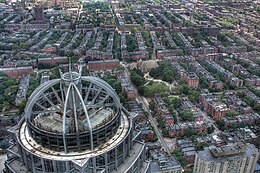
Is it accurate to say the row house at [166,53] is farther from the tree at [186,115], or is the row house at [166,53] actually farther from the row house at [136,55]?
the tree at [186,115]

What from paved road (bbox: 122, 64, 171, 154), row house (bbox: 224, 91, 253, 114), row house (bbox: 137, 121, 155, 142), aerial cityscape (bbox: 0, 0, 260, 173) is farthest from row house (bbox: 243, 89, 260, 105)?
row house (bbox: 137, 121, 155, 142)

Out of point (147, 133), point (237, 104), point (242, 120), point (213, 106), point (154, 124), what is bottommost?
point (154, 124)

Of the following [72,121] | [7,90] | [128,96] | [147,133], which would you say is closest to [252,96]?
[128,96]

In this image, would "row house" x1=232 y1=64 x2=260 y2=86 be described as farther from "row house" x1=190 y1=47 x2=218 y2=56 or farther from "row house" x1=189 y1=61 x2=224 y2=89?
"row house" x1=190 y1=47 x2=218 y2=56

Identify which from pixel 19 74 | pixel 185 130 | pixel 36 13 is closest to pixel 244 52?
pixel 185 130

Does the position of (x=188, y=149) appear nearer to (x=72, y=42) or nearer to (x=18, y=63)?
(x=18, y=63)
